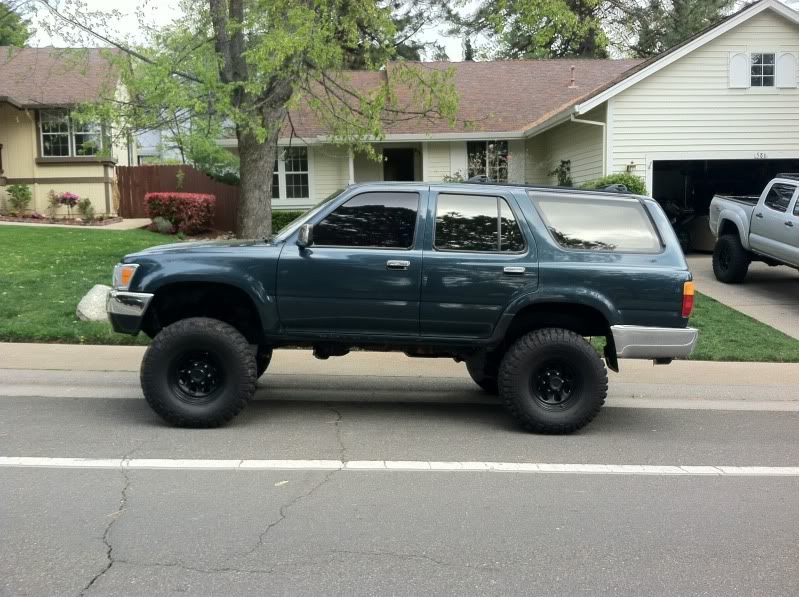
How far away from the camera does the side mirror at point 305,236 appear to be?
21.3 ft

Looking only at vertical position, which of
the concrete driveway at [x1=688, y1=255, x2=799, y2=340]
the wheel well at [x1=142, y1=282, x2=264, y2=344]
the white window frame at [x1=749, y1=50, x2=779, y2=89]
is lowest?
the concrete driveway at [x1=688, y1=255, x2=799, y2=340]

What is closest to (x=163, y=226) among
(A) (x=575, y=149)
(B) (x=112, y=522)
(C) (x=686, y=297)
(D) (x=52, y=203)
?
(D) (x=52, y=203)

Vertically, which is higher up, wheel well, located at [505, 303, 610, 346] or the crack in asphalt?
wheel well, located at [505, 303, 610, 346]

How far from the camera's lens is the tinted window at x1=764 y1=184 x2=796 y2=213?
13.2 m

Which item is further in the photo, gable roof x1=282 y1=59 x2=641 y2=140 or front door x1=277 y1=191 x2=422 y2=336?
gable roof x1=282 y1=59 x2=641 y2=140

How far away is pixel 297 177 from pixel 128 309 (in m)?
17.5

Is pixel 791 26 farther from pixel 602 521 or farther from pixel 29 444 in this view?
pixel 29 444

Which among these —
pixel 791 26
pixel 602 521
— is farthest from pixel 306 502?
pixel 791 26

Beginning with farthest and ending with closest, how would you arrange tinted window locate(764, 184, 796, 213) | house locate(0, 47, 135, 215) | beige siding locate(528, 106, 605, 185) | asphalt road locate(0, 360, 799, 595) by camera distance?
house locate(0, 47, 135, 215) → beige siding locate(528, 106, 605, 185) → tinted window locate(764, 184, 796, 213) → asphalt road locate(0, 360, 799, 595)

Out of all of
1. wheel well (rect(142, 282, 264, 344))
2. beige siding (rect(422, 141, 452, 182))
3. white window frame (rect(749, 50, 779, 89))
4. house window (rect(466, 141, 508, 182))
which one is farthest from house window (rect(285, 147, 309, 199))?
wheel well (rect(142, 282, 264, 344))

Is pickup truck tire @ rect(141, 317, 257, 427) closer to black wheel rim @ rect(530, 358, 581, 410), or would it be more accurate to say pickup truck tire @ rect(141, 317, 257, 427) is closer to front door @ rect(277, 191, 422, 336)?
front door @ rect(277, 191, 422, 336)

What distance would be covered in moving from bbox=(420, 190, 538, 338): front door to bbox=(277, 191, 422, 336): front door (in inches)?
5.4

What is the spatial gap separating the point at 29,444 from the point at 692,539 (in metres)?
4.67

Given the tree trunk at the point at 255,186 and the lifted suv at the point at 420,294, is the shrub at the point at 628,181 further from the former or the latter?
the lifted suv at the point at 420,294
